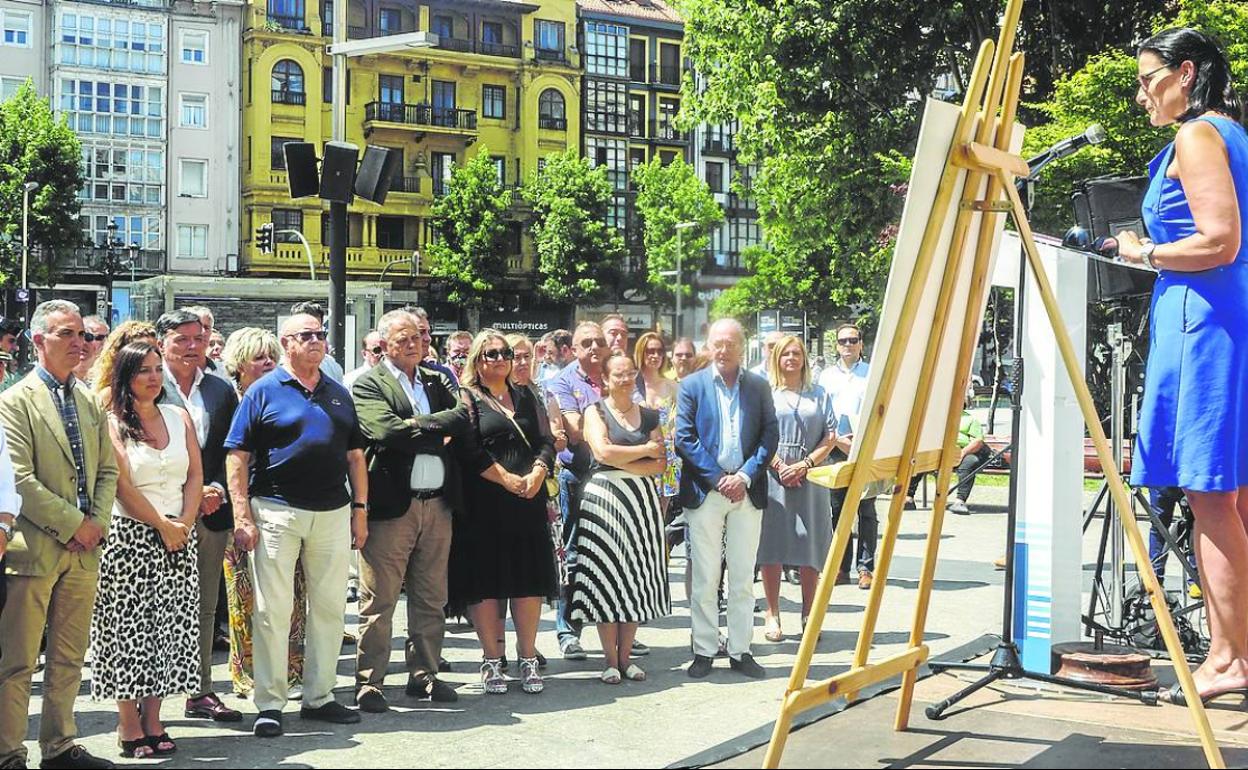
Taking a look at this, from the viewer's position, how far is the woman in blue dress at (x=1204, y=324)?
5.21 meters

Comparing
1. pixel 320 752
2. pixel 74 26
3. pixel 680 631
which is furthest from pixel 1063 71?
pixel 74 26

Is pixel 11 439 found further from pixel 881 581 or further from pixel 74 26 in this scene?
pixel 74 26

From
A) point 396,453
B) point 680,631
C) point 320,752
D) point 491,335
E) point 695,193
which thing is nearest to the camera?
point 320,752

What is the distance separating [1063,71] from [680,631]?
Answer: 1812cm

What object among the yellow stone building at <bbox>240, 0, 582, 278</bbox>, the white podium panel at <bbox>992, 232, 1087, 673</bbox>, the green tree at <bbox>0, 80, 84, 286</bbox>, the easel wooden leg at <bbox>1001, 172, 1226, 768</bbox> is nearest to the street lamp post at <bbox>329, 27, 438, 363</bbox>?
the white podium panel at <bbox>992, 232, 1087, 673</bbox>

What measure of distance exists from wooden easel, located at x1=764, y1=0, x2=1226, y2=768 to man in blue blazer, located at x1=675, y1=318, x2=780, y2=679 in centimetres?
288

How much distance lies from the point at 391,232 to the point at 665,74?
1905 centimetres

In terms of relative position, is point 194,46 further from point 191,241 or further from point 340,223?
point 340,223

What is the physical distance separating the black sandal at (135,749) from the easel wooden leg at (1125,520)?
4.21 meters

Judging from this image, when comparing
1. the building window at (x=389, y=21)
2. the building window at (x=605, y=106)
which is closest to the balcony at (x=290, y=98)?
the building window at (x=389, y=21)

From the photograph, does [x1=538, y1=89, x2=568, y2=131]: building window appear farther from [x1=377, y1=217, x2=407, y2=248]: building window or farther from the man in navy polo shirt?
the man in navy polo shirt

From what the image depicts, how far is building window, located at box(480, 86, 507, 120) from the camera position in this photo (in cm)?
6438

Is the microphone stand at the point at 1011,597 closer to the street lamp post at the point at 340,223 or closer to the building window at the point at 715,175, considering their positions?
the street lamp post at the point at 340,223

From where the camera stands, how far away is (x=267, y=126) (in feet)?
194
